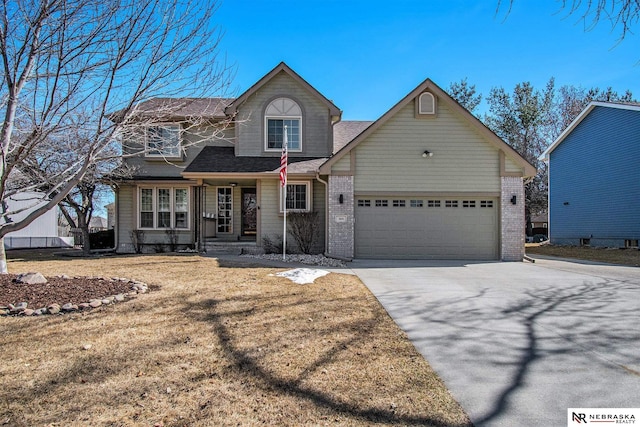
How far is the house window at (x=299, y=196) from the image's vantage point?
14.8 meters

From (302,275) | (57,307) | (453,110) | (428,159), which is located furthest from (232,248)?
(453,110)

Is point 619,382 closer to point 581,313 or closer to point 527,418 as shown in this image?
point 527,418

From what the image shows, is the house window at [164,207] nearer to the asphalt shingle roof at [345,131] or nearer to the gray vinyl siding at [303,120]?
the gray vinyl siding at [303,120]

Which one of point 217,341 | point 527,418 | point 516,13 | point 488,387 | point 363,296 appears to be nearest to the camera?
point 527,418

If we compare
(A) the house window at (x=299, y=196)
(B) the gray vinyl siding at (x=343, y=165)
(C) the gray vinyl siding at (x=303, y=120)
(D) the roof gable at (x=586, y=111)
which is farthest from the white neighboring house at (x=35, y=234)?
(D) the roof gable at (x=586, y=111)

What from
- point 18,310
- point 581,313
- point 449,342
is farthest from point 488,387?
point 18,310

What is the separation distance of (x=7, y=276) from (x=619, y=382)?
8960mm

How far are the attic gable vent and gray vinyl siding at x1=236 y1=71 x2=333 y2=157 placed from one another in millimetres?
3804

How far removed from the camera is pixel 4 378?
3.50m

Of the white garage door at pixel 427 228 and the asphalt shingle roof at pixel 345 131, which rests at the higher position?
the asphalt shingle roof at pixel 345 131

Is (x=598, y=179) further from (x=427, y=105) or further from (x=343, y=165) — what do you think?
(x=343, y=165)

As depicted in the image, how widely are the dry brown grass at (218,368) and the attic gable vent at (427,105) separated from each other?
8.96m

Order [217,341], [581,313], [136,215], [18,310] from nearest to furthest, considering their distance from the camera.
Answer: [217,341]
[18,310]
[581,313]
[136,215]

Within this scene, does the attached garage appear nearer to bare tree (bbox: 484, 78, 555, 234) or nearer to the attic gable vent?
the attic gable vent
